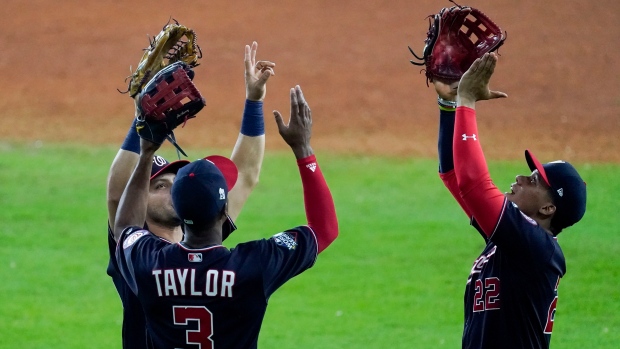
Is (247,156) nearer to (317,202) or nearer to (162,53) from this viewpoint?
(162,53)

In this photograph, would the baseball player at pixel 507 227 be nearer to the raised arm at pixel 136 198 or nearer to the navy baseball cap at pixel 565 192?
the navy baseball cap at pixel 565 192

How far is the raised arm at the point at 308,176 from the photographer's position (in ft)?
12.4

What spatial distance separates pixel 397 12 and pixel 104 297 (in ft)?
45.4

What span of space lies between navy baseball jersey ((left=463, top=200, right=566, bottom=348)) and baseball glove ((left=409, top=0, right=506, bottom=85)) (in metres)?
0.76

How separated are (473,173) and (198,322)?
1.21m

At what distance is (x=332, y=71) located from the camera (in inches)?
730

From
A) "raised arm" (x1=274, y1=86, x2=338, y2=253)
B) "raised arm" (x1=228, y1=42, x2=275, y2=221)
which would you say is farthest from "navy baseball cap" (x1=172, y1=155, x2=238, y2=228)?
"raised arm" (x1=228, y1=42, x2=275, y2=221)

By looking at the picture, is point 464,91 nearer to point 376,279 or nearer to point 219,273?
point 219,273

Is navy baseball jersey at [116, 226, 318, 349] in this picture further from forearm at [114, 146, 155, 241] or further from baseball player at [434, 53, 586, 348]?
baseball player at [434, 53, 586, 348]

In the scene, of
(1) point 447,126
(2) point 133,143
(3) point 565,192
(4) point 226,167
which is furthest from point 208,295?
(3) point 565,192

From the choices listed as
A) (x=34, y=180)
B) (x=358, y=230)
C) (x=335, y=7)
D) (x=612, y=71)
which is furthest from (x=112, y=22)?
(x=358, y=230)

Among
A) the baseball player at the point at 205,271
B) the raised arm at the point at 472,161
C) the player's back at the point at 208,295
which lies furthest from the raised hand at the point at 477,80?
the player's back at the point at 208,295

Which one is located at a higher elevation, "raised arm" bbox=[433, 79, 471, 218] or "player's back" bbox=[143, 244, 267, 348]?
"raised arm" bbox=[433, 79, 471, 218]

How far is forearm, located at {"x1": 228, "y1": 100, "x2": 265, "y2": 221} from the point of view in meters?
4.44
